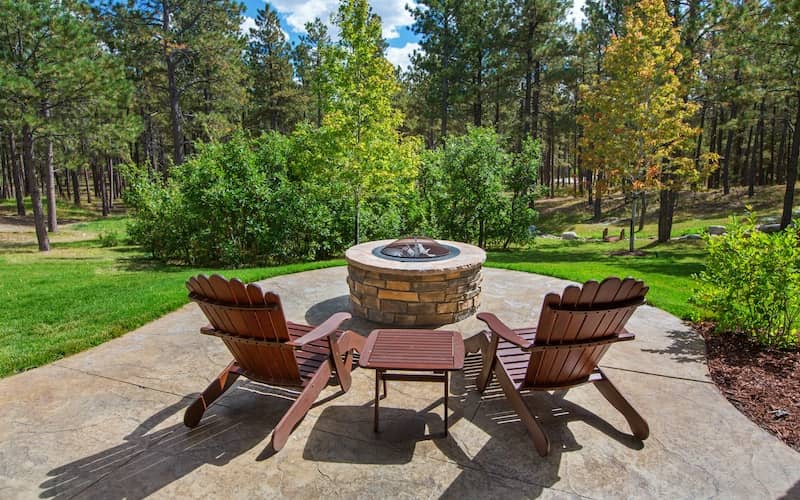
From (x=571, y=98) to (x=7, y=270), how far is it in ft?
94.1

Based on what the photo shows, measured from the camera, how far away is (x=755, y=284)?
12.9ft

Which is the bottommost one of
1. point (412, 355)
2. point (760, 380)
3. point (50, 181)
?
point (760, 380)

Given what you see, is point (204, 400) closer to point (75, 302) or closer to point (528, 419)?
point (528, 419)

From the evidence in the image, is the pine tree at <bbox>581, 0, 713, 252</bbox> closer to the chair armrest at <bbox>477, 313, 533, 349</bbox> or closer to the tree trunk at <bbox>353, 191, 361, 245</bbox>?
the tree trunk at <bbox>353, 191, 361, 245</bbox>

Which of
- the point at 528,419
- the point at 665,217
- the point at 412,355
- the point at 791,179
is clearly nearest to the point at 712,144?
the point at 665,217

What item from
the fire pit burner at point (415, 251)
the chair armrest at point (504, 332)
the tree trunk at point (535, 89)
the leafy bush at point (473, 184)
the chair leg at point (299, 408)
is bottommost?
the chair leg at point (299, 408)

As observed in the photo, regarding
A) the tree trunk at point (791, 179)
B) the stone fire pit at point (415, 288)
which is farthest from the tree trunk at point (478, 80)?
the stone fire pit at point (415, 288)

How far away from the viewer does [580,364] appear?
8.96 feet

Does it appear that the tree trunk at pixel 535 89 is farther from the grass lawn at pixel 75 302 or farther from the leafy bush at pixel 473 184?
the grass lawn at pixel 75 302

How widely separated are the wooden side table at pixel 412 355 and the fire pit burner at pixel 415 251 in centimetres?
178

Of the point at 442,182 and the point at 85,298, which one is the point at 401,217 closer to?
the point at 442,182

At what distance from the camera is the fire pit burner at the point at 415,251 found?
4977mm

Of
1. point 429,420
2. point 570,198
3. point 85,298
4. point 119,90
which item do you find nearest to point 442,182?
point 85,298

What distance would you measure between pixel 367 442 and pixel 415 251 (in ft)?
8.79
